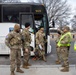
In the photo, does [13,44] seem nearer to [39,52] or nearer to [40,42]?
[40,42]

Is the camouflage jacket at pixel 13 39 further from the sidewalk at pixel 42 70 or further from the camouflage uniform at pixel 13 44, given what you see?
the sidewalk at pixel 42 70

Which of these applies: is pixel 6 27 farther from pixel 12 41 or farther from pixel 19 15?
pixel 12 41

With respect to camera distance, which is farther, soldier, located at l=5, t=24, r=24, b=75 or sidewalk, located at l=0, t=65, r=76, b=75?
sidewalk, located at l=0, t=65, r=76, b=75

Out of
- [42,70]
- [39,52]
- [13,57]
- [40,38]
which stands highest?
[40,38]

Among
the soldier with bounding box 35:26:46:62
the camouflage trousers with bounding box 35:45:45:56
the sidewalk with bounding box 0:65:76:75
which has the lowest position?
the sidewalk with bounding box 0:65:76:75

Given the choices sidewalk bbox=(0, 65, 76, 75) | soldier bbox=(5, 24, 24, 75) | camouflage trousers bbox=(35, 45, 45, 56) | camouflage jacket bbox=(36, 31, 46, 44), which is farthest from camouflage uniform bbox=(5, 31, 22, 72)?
camouflage trousers bbox=(35, 45, 45, 56)

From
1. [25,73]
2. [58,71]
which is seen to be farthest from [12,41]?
[58,71]

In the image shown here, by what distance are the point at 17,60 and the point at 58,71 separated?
5.66ft

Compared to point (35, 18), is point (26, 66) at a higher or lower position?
lower

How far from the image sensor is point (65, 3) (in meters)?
58.0

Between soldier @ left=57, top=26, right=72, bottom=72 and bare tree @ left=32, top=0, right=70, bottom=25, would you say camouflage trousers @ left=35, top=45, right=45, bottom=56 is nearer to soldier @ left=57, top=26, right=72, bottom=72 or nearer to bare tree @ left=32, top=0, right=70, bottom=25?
soldier @ left=57, top=26, right=72, bottom=72

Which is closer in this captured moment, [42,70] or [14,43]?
[14,43]

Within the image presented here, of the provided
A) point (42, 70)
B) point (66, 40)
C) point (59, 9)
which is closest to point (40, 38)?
point (42, 70)

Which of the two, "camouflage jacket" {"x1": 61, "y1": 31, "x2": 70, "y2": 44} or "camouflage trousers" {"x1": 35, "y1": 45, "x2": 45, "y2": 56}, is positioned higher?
"camouflage jacket" {"x1": 61, "y1": 31, "x2": 70, "y2": 44}
